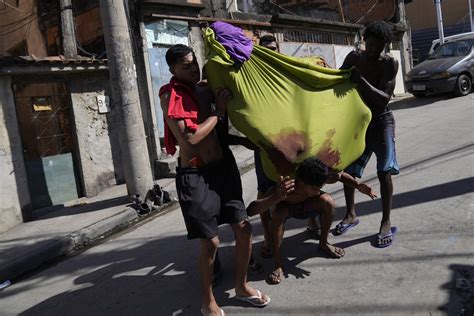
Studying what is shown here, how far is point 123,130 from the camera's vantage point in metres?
6.39

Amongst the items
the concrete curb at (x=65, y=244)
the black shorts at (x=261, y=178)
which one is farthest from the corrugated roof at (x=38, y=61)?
the black shorts at (x=261, y=178)

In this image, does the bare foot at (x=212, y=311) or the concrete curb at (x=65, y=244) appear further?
the concrete curb at (x=65, y=244)

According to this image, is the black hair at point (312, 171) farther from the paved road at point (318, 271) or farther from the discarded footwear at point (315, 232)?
the discarded footwear at point (315, 232)

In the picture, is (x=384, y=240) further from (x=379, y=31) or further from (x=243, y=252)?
(x=379, y=31)

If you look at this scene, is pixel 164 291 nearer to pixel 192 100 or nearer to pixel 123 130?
pixel 192 100

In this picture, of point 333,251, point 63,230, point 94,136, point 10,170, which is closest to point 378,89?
point 333,251

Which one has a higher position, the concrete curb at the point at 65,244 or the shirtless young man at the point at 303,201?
the shirtless young man at the point at 303,201

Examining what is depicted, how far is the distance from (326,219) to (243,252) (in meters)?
0.86

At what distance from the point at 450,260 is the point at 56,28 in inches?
335

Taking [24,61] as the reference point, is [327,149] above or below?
below

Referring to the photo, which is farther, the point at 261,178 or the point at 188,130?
the point at 261,178

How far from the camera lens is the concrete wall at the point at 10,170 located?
6.06 m

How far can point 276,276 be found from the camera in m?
3.38

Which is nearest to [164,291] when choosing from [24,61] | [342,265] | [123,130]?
[342,265]
